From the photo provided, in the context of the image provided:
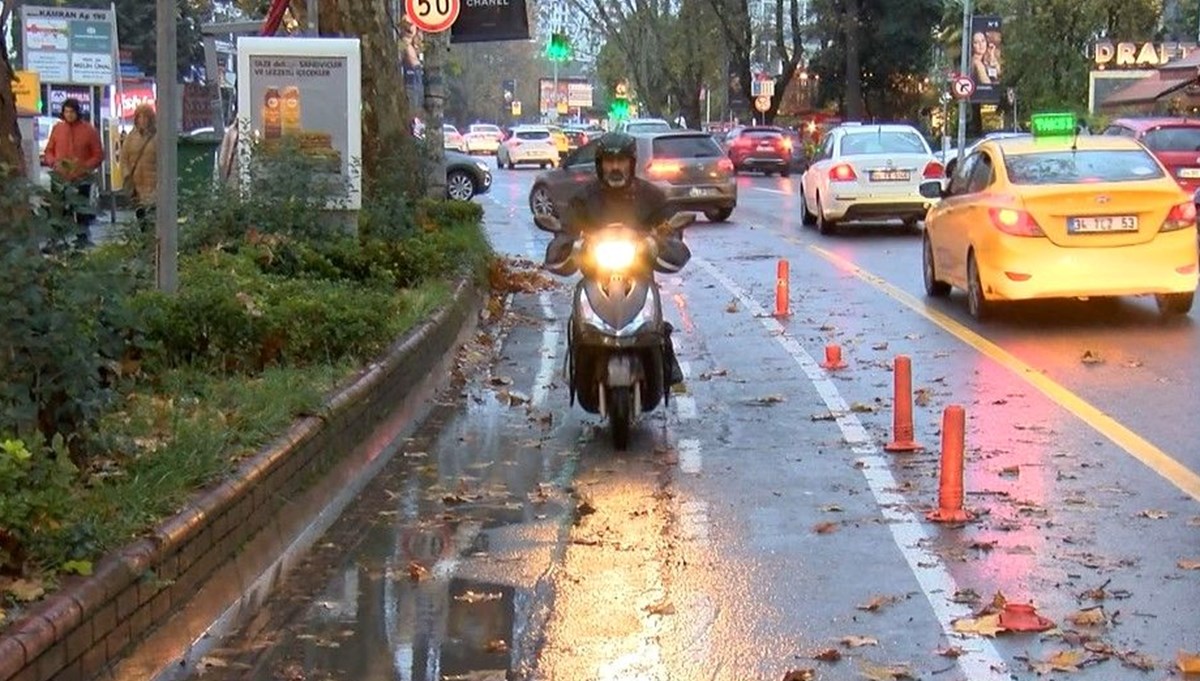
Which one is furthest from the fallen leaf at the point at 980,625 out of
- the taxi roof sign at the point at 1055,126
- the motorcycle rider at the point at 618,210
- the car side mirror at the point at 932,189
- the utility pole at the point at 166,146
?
the car side mirror at the point at 932,189

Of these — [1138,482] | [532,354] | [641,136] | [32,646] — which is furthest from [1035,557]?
[641,136]

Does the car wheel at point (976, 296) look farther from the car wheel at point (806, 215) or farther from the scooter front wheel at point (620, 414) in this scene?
the car wheel at point (806, 215)

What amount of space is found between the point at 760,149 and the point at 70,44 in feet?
82.1

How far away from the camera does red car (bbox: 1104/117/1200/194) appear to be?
26828 millimetres

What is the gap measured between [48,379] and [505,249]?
1852 cm

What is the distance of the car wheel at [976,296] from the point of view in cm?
1500

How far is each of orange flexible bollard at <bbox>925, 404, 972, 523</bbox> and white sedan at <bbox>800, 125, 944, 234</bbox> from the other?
57.8 ft

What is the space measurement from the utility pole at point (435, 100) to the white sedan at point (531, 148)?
39468 mm

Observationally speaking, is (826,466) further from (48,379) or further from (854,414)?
(48,379)

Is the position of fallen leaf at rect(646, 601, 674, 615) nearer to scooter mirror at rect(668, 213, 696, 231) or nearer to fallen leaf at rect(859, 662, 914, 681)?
fallen leaf at rect(859, 662, 914, 681)

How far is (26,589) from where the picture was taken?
17.5 ft

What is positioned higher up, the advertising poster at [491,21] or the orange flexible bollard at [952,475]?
the advertising poster at [491,21]

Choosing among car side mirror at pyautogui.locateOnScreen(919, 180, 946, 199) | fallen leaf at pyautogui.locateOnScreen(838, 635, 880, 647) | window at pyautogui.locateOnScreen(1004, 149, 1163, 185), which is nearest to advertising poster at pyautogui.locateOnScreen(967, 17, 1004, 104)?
car side mirror at pyautogui.locateOnScreen(919, 180, 946, 199)

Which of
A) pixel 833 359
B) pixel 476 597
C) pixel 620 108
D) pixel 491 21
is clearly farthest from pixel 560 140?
pixel 476 597
